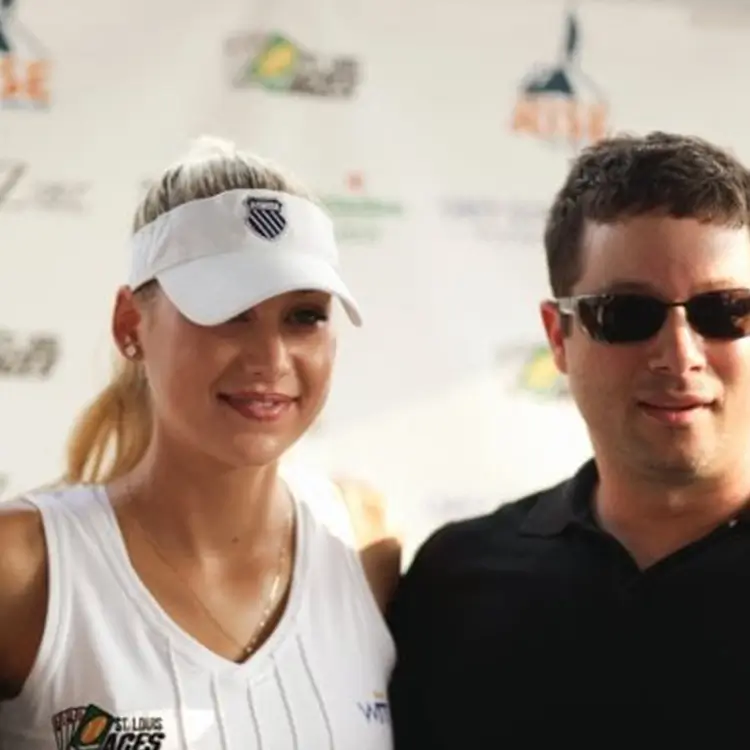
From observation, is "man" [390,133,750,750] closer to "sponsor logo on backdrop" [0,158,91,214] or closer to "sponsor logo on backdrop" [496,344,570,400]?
"sponsor logo on backdrop" [496,344,570,400]

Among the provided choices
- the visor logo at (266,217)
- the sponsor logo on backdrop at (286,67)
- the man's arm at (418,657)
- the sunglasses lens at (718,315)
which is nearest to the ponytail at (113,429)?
the visor logo at (266,217)

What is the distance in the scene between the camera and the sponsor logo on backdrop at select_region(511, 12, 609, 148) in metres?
2.30

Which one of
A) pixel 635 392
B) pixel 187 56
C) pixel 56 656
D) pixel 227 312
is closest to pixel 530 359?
pixel 187 56

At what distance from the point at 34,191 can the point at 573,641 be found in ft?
3.89

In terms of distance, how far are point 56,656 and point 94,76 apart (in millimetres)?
1124

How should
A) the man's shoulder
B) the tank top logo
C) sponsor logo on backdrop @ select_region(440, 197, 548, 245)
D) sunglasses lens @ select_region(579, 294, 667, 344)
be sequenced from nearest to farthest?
1. the tank top logo
2. sunglasses lens @ select_region(579, 294, 667, 344)
3. the man's shoulder
4. sponsor logo on backdrop @ select_region(440, 197, 548, 245)

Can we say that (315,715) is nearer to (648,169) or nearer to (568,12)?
(648,169)

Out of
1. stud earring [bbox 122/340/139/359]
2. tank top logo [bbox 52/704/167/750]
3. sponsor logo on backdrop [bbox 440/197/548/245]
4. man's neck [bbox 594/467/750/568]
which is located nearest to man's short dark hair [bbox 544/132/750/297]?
man's neck [bbox 594/467/750/568]

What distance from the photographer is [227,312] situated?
1.28 meters

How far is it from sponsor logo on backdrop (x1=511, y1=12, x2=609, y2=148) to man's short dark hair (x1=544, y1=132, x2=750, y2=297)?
0.84m

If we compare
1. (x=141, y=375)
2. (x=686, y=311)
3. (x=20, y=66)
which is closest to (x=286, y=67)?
(x=20, y=66)

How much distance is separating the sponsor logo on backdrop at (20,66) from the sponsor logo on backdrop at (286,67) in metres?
0.30

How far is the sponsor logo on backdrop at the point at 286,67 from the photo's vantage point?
2.12m

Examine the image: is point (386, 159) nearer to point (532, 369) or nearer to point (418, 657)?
point (532, 369)
